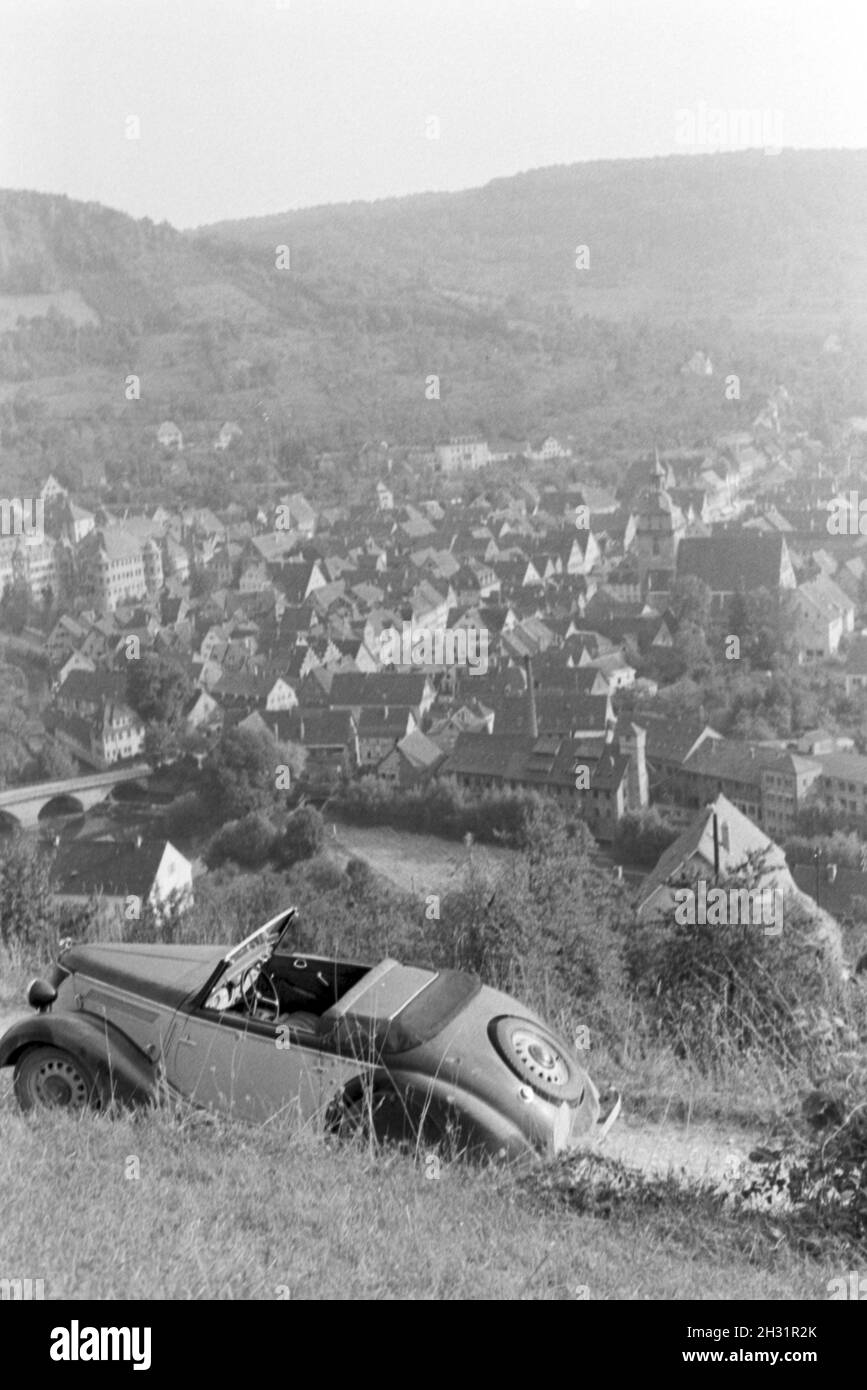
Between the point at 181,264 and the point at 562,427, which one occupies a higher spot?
the point at 181,264

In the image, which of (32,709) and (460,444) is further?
(460,444)

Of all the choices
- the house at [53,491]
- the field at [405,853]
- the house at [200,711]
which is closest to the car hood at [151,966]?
the field at [405,853]

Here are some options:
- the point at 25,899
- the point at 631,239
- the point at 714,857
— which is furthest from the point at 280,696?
the point at 631,239

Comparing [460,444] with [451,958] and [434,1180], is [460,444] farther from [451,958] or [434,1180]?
[434,1180]

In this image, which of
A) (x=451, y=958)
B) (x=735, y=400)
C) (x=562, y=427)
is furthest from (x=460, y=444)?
(x=451, y=958)
